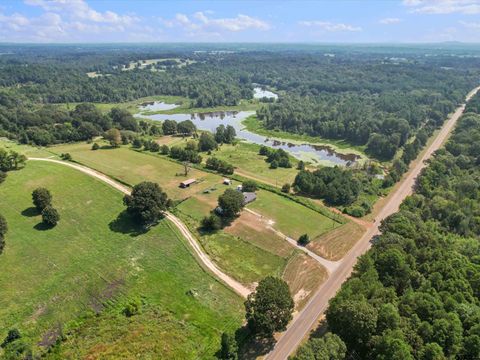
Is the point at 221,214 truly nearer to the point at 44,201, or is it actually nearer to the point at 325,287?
the point at 325,287

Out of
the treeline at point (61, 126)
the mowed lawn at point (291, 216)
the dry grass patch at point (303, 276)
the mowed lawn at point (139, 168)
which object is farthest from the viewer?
the treeline at point (61, 126)

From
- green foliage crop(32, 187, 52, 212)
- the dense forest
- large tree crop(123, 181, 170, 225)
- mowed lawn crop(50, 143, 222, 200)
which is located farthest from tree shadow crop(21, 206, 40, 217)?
the dense forest

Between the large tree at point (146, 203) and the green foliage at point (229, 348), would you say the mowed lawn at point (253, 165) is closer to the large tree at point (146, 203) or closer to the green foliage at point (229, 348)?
the large tree at point (146, 203)

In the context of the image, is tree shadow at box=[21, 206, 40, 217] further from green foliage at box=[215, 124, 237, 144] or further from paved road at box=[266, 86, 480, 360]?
green foliage at box=[215, 124, 237, 144]

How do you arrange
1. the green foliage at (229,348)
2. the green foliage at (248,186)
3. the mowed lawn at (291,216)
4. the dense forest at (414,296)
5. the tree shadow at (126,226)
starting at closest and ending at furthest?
the dense forest at (414,296) → the green foliage at (229,348) → the tree shadow at (126,226) → the mowed lawn at (291,216) → the green foliage at (248,186)

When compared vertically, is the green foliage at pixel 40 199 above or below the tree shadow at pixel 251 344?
above

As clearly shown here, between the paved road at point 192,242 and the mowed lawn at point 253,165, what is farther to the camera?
the mowed lawn at point 253,165

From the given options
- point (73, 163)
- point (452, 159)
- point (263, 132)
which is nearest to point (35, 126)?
point (73, 163)

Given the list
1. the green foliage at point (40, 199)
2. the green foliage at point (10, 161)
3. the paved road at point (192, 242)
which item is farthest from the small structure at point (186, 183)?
the green foliage at point (10, 161)

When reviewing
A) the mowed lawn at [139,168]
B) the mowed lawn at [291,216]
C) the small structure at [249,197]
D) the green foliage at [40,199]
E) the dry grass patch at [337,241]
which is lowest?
the dry grass patch at [337,241]
